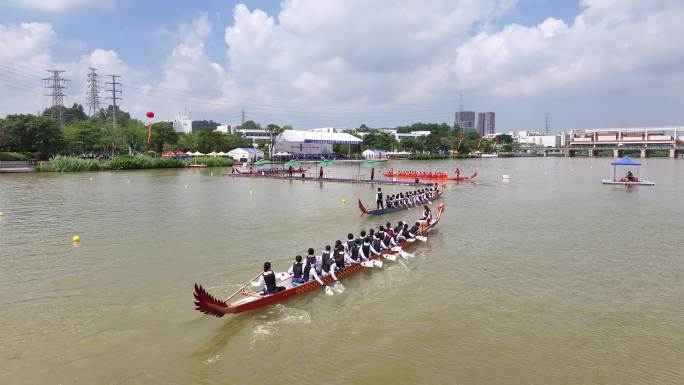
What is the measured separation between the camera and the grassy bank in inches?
1874

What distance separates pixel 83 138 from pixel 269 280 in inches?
2406

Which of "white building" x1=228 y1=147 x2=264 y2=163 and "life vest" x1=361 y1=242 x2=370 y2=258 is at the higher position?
"white building" x1=228 y1=147 x2=264 y2=163

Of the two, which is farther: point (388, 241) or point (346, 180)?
point (346, 180)

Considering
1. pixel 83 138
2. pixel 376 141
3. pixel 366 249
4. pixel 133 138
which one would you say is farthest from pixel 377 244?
pixel 376 141

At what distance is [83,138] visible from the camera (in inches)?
2325

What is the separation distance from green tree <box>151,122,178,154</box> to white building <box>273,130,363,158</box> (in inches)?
790

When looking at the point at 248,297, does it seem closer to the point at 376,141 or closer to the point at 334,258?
the point at 334,258

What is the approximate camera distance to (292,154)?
82.6 m

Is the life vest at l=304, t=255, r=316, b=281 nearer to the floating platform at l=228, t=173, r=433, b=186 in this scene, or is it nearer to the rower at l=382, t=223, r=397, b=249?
the rower at l=382, t=223, r=397, b=249

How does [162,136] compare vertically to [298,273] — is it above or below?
above

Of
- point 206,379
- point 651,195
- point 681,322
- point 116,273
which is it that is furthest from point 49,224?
point 651,195

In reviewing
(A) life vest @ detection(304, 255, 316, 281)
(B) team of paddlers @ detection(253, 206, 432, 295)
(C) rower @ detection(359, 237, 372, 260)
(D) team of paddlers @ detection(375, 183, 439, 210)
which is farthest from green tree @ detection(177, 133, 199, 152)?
(A) life vest @ detection(304, 255, 316, 281)

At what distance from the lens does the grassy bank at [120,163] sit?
4759 centimetres

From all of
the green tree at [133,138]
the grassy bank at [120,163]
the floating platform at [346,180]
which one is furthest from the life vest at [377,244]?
the green tree at [133,138]
